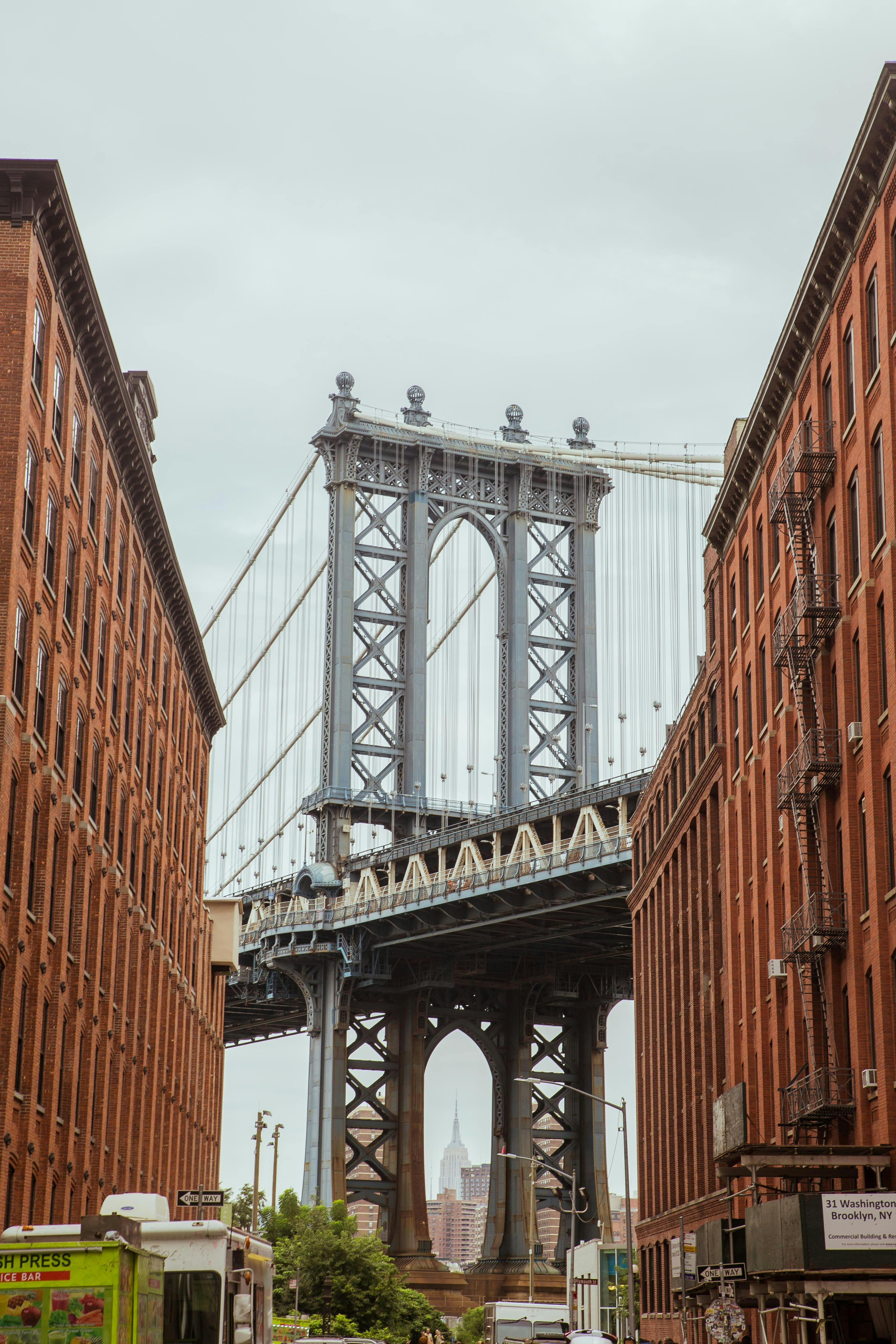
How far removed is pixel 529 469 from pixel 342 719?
67.5 feet

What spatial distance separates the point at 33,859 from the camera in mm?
40531

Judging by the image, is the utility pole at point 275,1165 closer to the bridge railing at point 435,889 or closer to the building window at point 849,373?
the bridge railing at point 435,889

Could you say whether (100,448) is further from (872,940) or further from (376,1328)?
(376,1328)

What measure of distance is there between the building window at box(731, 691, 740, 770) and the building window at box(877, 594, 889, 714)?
15216 millimetres

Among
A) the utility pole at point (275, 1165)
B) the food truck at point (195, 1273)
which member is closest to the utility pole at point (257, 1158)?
the utility pole at point (275, 1165)

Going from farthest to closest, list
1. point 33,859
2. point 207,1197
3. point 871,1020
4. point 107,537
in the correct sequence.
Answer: point 107,537, point 33,859, point 871,1020, point 207,1197

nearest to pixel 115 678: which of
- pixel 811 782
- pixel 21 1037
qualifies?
pixel 21 1037

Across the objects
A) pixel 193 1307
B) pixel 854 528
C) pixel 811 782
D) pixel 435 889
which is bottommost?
pixel 193 1307

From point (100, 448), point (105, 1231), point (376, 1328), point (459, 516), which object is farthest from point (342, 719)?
point (105, 1231)

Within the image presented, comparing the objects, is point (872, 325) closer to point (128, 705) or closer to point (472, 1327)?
point (128, 705)

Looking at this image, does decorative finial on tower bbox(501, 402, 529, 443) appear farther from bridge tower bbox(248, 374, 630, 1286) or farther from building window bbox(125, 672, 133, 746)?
building window bbox(125, 672, 133, 746)

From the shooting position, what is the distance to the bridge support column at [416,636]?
104312 mm

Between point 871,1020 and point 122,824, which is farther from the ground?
point 122,824

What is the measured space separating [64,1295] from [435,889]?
76707mm
